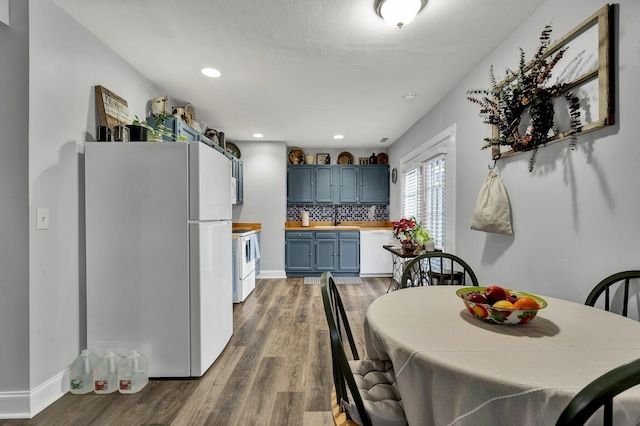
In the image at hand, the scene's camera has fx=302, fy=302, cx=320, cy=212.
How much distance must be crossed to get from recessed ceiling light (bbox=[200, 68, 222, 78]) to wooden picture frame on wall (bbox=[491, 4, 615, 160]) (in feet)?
8.32

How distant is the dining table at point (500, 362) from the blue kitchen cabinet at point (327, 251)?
13.9ft

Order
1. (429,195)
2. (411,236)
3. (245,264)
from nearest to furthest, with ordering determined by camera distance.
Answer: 1. (411,236)
2. (429,195)
3. (245,264)

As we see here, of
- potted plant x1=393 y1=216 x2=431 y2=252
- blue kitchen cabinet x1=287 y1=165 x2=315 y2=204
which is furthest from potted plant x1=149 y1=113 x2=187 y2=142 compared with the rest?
blue kitchen cabinet x1=287 y1=165 x2=315 y2=204

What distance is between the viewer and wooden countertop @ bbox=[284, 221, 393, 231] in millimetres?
5520

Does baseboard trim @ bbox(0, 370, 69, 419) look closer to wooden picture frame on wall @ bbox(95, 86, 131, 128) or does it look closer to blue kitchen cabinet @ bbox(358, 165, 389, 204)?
wooden picture frame on wall @ bbox(95, 86, 131, 128)

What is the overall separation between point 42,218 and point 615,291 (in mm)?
3113

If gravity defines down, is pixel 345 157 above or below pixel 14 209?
above

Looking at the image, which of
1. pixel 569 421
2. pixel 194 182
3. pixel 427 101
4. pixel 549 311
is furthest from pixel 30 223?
pixel 427 101

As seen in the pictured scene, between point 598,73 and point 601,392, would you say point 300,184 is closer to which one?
point 598,73

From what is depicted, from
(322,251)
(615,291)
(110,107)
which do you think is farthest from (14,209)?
(322,251)

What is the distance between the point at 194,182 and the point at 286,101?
5.76 feet

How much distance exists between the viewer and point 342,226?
6020 mm

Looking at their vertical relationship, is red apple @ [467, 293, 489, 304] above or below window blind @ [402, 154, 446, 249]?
below

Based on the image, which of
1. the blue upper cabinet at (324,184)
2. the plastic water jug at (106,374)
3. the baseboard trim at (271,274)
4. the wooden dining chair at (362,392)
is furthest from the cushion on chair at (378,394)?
the blue upper cabinet at (324,184)
